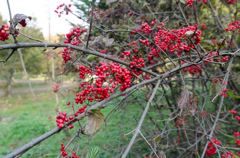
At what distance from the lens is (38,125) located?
20.7ft

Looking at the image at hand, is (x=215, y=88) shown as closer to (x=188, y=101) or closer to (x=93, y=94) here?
(x=188, y=101)

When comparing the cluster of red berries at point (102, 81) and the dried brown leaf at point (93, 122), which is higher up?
the cluster of red berries at point (102, 81)

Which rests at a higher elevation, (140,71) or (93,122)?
(140,71)

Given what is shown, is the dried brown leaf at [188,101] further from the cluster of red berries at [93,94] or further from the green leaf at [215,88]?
the cluster of red berries at [93,94]

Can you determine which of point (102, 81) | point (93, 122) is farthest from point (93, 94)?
point (93, 122)

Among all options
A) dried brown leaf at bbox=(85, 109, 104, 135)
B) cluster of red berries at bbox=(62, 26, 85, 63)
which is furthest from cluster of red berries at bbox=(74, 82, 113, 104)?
cluster of red berries at bbox=(62, 26, 85, 63)

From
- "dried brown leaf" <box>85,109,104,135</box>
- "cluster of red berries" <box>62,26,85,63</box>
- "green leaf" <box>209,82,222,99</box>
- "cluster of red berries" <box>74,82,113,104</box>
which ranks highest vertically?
"cluster of red berries" <box>62,26,85,63</box>

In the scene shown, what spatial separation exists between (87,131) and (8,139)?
584 cm

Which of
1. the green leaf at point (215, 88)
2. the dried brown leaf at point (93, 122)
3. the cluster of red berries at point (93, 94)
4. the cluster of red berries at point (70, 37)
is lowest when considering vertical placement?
the green leaf at point (215, 88)

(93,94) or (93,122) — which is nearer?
(93,122)

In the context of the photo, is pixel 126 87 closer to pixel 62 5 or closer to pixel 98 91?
pixel 98 91

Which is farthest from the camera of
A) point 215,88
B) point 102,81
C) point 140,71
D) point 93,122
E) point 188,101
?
point 215,88

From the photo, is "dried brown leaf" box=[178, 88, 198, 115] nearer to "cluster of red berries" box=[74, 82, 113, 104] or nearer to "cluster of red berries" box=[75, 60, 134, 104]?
"cluster of red berries" box=[75, 60, 134, 104]

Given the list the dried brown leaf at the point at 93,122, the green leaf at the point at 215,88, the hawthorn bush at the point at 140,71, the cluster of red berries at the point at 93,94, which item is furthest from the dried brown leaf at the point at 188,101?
the dried brown leaf at the point at 93,122
